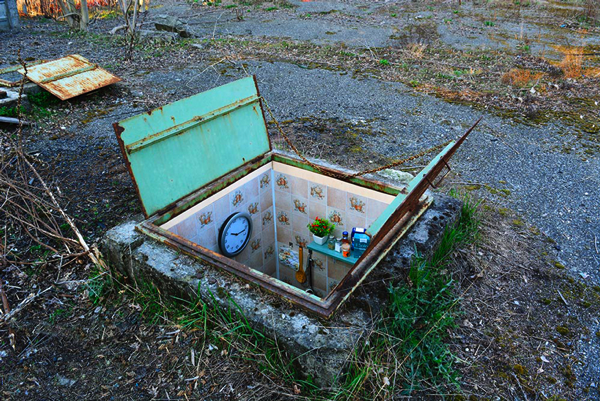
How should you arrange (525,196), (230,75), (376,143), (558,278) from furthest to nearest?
1. (230,75)
2. (376,143)
3. (525,196)
4. (558,278)

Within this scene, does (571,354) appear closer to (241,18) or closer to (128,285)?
(128,285)

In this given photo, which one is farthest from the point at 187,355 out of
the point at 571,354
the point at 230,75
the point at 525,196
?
the point at 230,75

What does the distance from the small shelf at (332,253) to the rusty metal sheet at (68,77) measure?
458 cm

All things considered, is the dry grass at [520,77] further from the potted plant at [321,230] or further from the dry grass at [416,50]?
the potted plant at [321,230]

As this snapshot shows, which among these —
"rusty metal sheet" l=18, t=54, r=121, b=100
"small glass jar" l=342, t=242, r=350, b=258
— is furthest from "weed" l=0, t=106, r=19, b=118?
"small glass jar" l=342, t=242, r=350, b=258

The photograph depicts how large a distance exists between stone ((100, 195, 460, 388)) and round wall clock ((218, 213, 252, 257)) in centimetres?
79

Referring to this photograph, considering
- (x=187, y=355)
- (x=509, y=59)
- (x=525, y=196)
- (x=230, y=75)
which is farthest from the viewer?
(x=509, y=59)

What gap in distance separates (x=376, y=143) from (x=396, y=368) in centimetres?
381

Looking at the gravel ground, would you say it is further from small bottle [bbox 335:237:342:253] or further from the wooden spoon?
small bottle [bbox 335:237:342:253]

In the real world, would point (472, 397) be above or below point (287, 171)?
below

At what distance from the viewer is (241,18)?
13266 mm

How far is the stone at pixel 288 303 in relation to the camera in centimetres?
235

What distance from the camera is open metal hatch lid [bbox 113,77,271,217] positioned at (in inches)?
119

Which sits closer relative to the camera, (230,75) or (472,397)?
(472,397)
